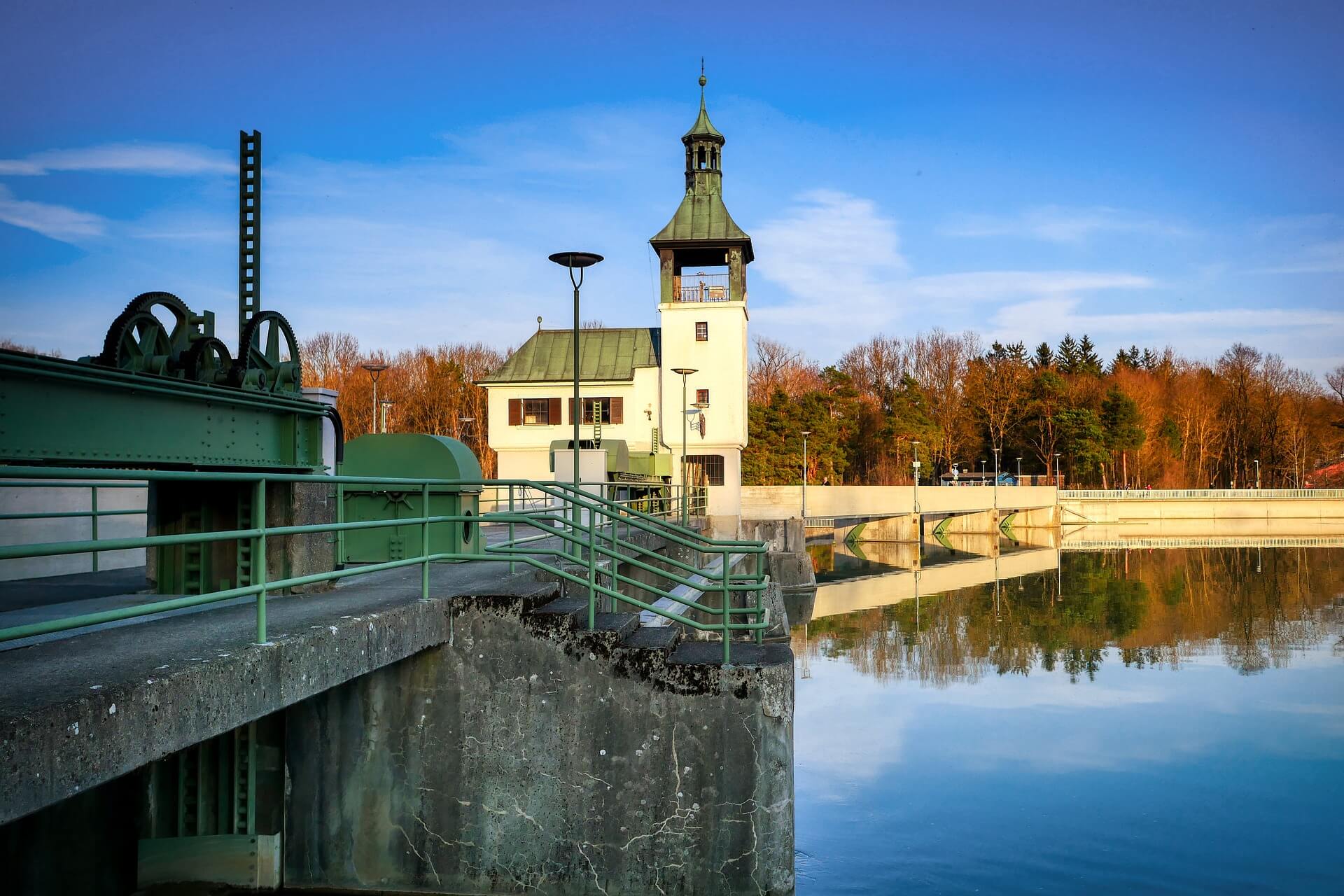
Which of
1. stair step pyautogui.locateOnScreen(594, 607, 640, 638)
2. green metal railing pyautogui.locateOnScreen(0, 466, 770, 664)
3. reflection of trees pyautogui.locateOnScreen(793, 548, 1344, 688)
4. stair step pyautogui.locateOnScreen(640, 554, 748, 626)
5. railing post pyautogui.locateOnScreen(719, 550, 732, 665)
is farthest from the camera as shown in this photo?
reflection of trees pyautogui.locateOnScreen(793, 548, 1344, 688)

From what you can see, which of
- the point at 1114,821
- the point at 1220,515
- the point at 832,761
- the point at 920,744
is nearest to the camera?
the point at 1114,821

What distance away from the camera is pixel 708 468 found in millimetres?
48250

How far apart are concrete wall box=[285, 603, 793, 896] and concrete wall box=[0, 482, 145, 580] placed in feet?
21.2

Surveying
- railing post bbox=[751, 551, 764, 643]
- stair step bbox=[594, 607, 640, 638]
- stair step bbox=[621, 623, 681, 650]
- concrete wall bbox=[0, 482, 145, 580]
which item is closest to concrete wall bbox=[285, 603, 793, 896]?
stair step bbox=[621, 623, 681, 650]

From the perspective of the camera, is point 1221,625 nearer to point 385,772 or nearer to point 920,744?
point 920,744

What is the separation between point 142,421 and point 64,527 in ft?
34.0

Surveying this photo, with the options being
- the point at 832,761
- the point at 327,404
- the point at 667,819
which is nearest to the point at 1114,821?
the point at 832,761

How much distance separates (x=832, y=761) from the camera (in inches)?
650

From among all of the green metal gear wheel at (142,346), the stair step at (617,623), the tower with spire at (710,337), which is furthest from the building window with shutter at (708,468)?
the green metal gear wheel at (142,346)

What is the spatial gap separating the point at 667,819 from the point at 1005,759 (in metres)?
9.44

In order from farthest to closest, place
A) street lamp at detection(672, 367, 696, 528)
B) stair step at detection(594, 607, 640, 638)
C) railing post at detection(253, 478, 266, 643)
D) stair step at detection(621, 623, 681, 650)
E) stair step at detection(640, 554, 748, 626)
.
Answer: street lamp at detection(672, 367, 696, 528), stair step at detection(640, 554, 748, 626), stair step at detection(594, 607, 640, 638), stair step at detection(621, 623, 681, 650), railing post at detection(253, 478, 266, 643)

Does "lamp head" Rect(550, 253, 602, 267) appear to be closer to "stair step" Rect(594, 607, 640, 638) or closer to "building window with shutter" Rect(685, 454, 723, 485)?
"stair step" Rect(594, 607, 640, 638)

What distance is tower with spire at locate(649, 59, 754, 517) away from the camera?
156ft

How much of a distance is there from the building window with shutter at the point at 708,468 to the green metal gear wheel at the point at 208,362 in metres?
39.1
